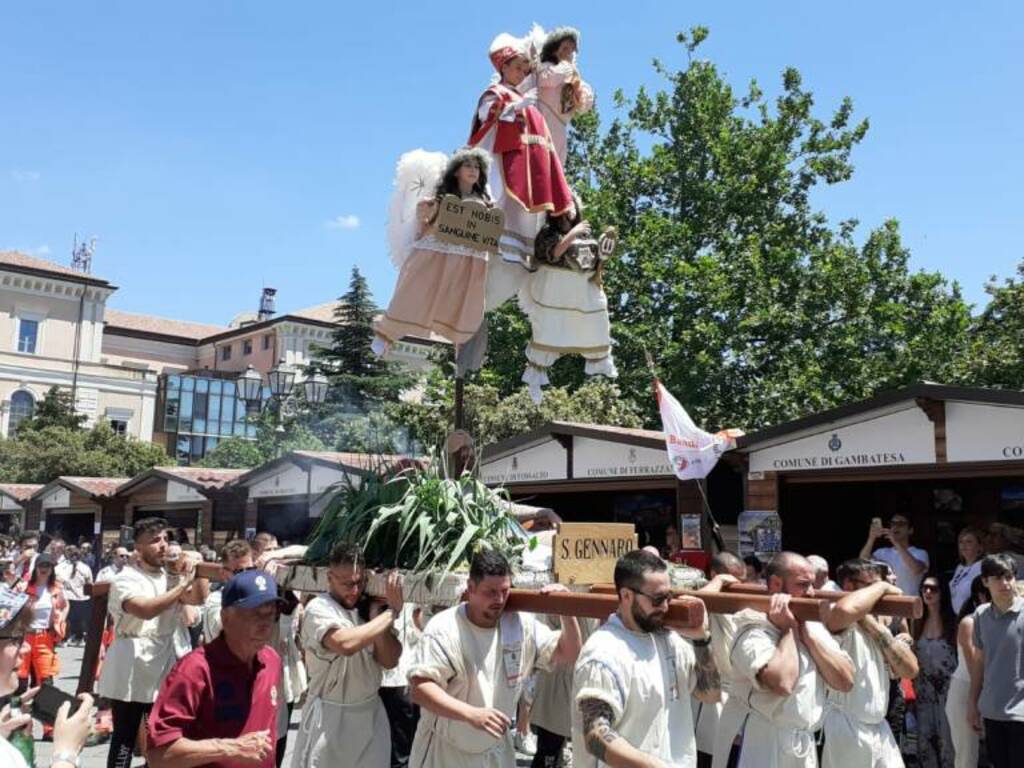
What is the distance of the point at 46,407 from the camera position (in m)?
48.4

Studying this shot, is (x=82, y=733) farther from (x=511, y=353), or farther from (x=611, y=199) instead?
(x=611, y=199)

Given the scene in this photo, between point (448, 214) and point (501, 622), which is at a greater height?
point (448, 214)

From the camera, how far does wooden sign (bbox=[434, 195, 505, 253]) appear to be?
19.4 feet

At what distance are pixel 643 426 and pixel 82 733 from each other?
2421 cm

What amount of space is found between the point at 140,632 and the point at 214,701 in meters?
3.40

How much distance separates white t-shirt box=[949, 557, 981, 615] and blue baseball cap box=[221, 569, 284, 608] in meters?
7.08

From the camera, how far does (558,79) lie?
661 centimetres

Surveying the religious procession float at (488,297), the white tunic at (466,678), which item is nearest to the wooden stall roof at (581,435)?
the religious procession float at (488,297)

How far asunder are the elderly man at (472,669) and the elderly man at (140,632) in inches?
96.7

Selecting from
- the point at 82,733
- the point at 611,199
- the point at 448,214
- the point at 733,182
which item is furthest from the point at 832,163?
the point at 82,733

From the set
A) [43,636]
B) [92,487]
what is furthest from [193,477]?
[43,636]

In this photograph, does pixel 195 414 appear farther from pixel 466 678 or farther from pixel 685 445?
pixel 466 678

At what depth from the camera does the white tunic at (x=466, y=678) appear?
4207 mm

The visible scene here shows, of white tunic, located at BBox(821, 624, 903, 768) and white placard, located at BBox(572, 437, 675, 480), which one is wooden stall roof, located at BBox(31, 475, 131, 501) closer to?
white placard, located at BBox(572, 437, 675, 480)
